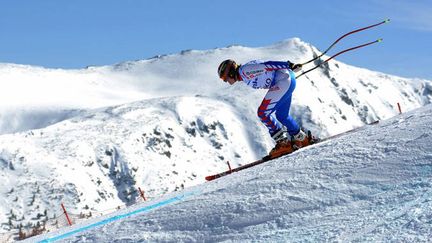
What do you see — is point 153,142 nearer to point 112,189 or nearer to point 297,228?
point 112,189

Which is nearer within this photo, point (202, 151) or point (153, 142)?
point (153, 142)

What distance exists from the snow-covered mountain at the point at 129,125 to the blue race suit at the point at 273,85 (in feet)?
264

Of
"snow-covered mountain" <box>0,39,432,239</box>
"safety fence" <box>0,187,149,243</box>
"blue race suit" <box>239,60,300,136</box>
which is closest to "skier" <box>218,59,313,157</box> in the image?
"blue race suit" <box>239,60,300,136</box>

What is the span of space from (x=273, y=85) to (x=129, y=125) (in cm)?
11826

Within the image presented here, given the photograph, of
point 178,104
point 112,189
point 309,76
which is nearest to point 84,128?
point 112,189

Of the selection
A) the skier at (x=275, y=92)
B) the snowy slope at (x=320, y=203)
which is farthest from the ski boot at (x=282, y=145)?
the snowy slope at (x=320, y=203)

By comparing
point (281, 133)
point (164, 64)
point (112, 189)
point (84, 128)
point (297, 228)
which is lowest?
point (297, 228)

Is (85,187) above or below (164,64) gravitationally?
below

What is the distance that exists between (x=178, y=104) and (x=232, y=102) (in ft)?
50.0

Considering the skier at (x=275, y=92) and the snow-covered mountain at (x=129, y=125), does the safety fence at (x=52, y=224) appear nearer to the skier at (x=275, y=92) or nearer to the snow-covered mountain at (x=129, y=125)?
the skier at (x=275, y=92)

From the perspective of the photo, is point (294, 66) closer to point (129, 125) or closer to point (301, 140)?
point (301, 140)

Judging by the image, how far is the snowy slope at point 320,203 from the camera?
244 inches

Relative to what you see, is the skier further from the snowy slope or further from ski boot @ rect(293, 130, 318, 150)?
the snowy slope

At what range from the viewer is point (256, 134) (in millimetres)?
145000
